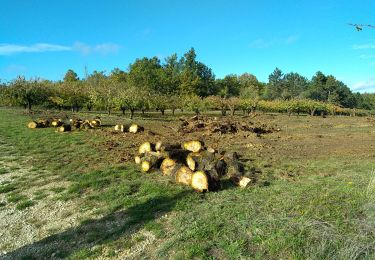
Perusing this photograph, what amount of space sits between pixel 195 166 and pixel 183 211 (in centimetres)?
209

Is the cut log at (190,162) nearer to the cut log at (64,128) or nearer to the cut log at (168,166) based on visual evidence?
the cut log at (168,166)

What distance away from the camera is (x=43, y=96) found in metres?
27.7

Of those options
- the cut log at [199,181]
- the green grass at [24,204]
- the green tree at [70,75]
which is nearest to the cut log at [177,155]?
the cut log at [199,181]

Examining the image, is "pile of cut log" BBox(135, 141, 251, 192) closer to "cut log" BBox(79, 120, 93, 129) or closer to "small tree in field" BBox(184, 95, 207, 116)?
"cut log" BBox(79, 120, 93, 129)

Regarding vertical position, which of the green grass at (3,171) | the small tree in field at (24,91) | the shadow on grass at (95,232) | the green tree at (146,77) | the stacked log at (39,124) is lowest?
the shadow on grass at (95,232)

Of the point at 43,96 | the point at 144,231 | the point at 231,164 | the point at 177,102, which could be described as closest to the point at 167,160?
the point at 231,164

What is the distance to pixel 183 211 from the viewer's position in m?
6.25

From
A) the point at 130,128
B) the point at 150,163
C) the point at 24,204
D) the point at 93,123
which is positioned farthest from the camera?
the point at 93,123

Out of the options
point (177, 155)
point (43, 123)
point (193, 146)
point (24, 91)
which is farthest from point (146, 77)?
point (177, 155)

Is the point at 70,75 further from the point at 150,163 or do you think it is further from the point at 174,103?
the point at 150,163

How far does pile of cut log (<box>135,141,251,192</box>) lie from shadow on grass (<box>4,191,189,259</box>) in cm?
87

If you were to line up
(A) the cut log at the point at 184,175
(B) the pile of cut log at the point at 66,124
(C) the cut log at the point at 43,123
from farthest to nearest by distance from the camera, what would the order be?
(C) the cut log at the point at 43,123 < (B) the pile of cut log at the point at 66,124 < (A) the cut log at the point at 184,175

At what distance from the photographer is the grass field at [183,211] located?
484cm

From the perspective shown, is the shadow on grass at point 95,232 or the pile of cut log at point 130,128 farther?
the pile of cut log at point 130,128
